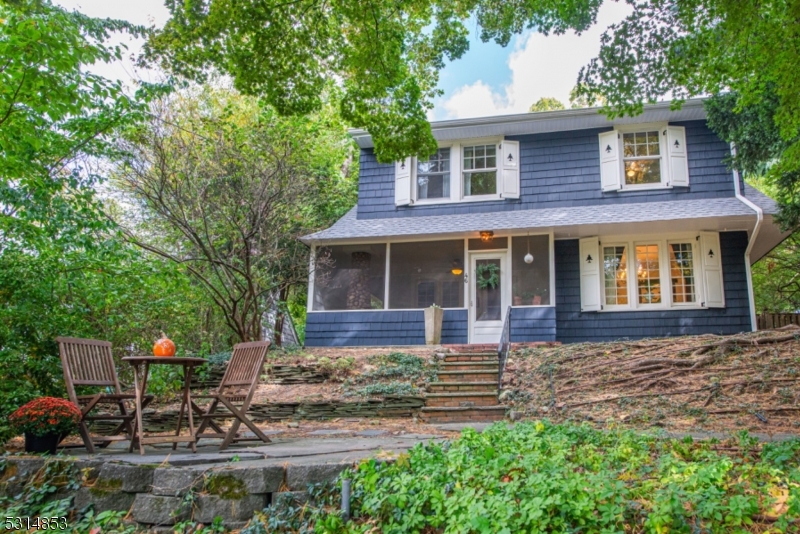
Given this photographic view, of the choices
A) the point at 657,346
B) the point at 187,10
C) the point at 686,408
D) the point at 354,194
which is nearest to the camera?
the point at 686,408

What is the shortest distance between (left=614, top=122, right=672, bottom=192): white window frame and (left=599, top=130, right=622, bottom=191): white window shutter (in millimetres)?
65

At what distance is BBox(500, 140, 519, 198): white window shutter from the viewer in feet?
38.3

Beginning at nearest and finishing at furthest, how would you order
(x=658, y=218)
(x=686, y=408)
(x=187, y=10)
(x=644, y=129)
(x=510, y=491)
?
(x=510, y=491) → (x=686, y=408) → (x=187, y=10) → (x=658, y=218) → (x=644, y=129)

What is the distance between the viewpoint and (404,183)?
40.0 feet

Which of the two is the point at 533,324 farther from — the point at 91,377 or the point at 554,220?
the point at 91,377

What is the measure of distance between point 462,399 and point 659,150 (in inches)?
265

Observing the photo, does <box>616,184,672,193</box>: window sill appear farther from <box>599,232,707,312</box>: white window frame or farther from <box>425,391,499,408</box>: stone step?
<box>425,391,499,408</box>: stone step

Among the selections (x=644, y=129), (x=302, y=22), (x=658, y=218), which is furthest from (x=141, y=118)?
(x=644, y=129)

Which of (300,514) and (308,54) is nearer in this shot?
(300,514)

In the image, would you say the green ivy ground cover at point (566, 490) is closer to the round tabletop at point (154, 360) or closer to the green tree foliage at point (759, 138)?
the round tabletop at point (154, 360)

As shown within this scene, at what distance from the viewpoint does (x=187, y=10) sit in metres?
6.29

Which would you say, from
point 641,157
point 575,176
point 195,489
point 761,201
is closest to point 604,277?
point 575,176

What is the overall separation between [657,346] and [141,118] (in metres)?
6.88

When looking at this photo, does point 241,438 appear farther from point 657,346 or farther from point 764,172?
point 764,172
